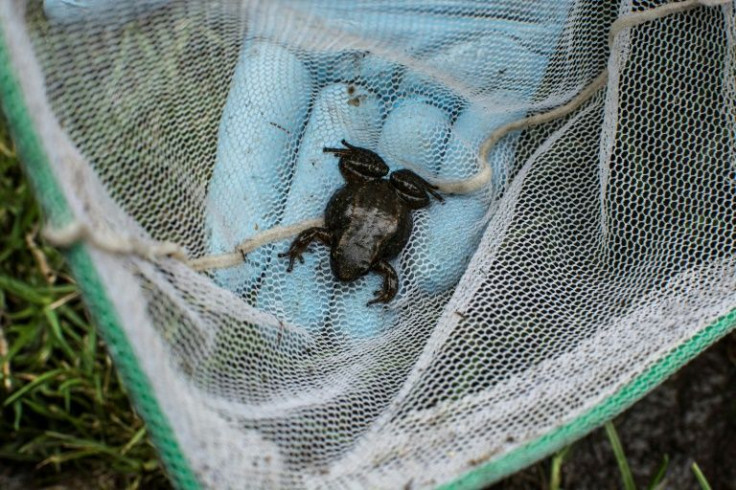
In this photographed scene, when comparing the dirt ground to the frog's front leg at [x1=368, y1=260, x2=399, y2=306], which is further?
the dirt ground

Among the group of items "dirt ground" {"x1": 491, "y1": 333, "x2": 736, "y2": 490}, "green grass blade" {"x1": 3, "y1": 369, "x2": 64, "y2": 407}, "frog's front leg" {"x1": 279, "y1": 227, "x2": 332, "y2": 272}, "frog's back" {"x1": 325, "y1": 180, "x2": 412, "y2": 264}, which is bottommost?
"dirt ground" {"x1": 491, "y1": 333, "x2": 736, "y2": 490}

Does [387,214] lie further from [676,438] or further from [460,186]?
[676,438]

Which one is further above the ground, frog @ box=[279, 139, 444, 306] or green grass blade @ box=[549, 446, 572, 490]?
frog @ box=[279, 139, 444, 306]

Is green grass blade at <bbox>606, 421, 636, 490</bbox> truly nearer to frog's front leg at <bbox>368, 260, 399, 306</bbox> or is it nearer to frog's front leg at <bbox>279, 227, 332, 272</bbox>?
frog's front leg at <bbox>368, 260, 399, 306</bbox>

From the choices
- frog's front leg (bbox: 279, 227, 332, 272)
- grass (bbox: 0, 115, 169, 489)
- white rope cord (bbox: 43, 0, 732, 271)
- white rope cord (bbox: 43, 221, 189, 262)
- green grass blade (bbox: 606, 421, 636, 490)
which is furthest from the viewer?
grass (bbox: 0, 115, 169, 489)

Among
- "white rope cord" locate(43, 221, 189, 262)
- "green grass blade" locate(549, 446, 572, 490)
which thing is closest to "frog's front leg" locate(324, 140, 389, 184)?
"white rope cord" locate(43, 221, 189, 262)

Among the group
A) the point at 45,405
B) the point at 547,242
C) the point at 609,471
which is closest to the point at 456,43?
the point at 547,242

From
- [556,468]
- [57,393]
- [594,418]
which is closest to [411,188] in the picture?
[594,418]

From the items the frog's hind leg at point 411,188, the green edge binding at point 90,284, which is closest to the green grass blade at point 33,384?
the green edge binding at point 90,284
